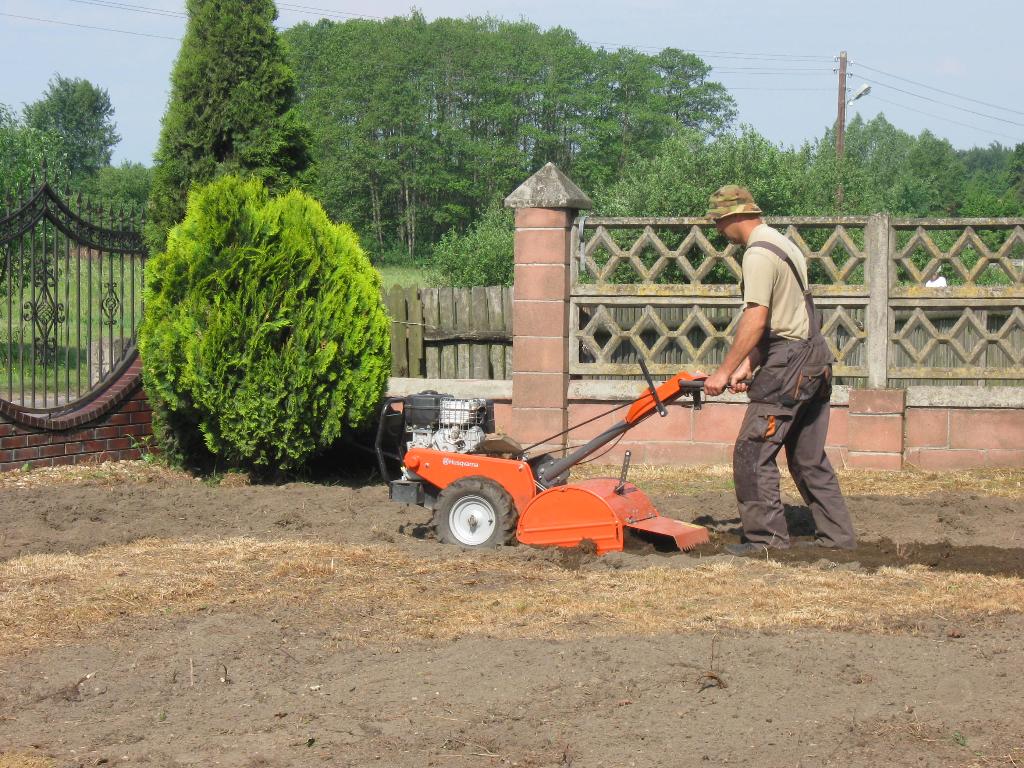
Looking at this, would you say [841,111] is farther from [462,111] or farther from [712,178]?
[462,111]

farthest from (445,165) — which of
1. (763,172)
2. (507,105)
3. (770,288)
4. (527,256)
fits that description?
(770,288)

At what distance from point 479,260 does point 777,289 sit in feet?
62.1

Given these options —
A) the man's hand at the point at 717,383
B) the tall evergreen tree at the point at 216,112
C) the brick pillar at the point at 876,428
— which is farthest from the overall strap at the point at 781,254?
the tall evergreen tree at the point at 216,112

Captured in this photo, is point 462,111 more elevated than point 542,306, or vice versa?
point 462,111

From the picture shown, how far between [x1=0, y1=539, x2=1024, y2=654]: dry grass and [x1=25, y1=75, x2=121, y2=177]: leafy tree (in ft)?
305

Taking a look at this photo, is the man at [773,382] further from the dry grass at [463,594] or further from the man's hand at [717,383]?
the dry grass at [463,594]

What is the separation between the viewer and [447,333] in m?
10.5

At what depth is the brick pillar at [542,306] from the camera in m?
9.97

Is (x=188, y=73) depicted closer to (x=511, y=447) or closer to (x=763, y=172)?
(x=511, y=447)

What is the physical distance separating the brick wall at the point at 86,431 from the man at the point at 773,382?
17.9 feet

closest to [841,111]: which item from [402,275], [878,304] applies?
[402,275]

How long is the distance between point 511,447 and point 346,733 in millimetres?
3146

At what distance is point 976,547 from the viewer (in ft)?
21.9

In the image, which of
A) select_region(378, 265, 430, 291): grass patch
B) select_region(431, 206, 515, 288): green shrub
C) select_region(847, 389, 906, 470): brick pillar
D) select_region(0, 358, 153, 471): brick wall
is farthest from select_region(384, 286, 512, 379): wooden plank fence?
select_region(378, 265, 430, 291): grass patch
